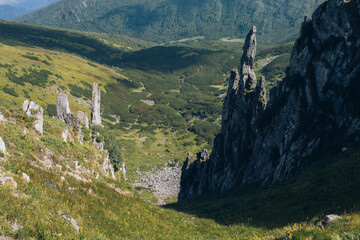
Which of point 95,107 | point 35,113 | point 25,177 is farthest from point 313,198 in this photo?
point 95,107

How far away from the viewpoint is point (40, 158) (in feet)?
76.3

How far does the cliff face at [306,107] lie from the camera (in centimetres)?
3344

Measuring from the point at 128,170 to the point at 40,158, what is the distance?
13618 cm

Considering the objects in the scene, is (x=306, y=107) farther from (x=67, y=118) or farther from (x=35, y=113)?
(x=67, y=118)

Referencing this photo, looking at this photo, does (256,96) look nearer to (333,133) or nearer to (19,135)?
(333,133)

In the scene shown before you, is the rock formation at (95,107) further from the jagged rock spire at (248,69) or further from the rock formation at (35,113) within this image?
the rock formation at (35,113)

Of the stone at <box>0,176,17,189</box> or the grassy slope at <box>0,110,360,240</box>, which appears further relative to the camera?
the stone at <box>0,176,17,189</box>

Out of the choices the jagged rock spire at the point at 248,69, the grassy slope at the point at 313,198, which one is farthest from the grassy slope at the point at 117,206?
the jagged rock spire at the point at 248,69

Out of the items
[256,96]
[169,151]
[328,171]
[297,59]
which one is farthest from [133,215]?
[169,151]

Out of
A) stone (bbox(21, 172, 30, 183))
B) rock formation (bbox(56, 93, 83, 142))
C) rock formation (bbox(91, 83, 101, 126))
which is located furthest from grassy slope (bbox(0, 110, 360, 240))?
rock formation (bbox(91, 83, 101, 126))

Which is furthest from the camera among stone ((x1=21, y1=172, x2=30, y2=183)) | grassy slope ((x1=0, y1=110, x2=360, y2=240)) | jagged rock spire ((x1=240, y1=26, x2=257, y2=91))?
jagged rock spire ((x1=240, y1=26, x2=257, y2=91))

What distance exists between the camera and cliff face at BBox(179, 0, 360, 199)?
1316 inches

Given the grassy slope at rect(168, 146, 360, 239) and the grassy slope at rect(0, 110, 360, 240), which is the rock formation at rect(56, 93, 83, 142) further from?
the grassy slope at rect(168, 146, 360, 239)

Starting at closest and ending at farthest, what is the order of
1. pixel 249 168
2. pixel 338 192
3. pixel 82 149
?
1. pixel 338 192
2. pixel 82 149
3. pixel 249 168
